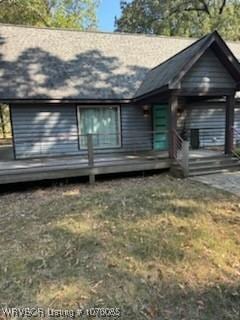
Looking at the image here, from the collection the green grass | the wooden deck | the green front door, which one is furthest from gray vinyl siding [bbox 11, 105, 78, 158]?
the green grass

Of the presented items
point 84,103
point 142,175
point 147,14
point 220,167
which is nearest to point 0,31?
point 84,103

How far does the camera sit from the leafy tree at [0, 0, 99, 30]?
2086 centimetres

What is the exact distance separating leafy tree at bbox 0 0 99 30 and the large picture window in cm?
1223

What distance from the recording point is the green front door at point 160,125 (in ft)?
39.7

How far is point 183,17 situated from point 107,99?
58.8 feet

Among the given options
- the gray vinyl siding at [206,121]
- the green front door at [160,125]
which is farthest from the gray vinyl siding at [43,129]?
the gray vinyl siding at [206,121]

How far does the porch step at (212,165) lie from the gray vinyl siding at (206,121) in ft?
10.3

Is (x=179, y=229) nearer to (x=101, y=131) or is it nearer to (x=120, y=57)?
(x=101, y=131)

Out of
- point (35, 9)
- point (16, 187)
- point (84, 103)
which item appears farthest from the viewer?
point (35, 9)

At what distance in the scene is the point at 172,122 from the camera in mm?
8953

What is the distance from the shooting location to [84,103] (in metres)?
10.8

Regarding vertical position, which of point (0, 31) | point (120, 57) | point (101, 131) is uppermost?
point (0, 31)

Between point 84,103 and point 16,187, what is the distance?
4173 millimetres

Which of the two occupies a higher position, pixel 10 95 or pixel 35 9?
pixel 35 9
